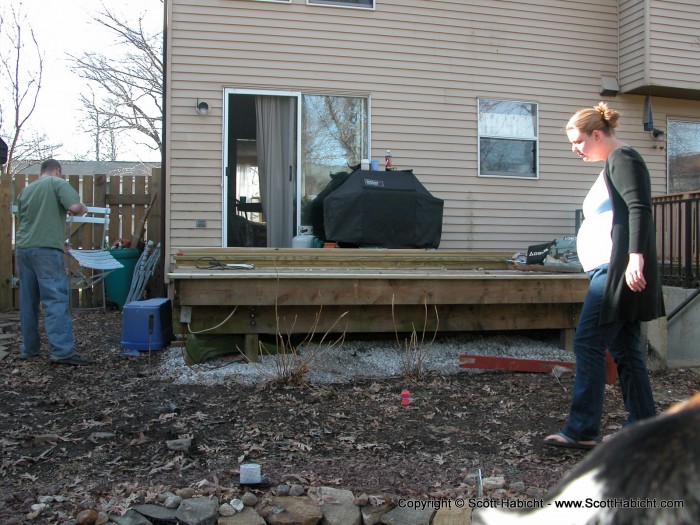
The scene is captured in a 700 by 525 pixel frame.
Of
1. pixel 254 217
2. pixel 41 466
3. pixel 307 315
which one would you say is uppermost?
pixel 254 217

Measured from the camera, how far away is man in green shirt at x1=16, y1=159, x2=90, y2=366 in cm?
502

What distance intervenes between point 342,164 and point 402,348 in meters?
3.24

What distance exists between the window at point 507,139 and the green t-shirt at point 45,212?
5.15 metres

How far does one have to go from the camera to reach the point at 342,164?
25.1ft

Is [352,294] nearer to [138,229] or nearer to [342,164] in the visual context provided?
[342,164]

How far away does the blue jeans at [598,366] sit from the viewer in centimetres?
287

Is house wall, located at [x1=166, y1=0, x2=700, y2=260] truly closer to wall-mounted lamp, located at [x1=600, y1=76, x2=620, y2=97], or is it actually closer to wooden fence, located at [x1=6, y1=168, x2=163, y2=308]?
wall-mounted lamp, located at [x1=600, y1=76, x2=620, y2=97]

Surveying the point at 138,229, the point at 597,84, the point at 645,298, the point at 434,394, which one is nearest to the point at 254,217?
the point at 138,229

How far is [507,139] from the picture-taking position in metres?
8.15

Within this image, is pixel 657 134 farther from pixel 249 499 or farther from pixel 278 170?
pixel 249 499

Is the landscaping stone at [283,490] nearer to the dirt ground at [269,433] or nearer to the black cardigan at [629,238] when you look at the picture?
the dirt ground at [269,433]

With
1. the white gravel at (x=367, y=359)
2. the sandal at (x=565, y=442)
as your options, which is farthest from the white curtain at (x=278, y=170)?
the sandal at (x=565, y=442)

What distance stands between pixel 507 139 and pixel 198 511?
275 inches

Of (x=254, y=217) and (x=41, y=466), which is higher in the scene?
(x=254, y=217)
